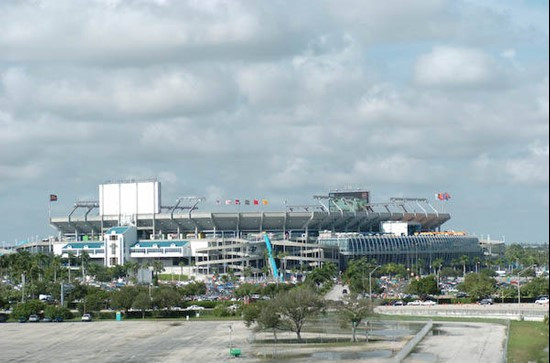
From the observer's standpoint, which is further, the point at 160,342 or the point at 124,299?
the point at 124,299

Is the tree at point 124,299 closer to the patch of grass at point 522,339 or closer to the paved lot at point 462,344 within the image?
the paved lot at point 462,344

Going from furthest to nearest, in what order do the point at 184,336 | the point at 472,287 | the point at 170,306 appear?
the point at 472,287 < the point at 170,306 < the point at 184,336

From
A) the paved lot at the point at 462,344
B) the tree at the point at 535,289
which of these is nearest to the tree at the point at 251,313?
the paved lot at the point at 462,344

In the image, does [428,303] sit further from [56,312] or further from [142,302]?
[56,312]

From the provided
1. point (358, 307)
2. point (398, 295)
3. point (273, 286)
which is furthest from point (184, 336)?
point (398, 295)

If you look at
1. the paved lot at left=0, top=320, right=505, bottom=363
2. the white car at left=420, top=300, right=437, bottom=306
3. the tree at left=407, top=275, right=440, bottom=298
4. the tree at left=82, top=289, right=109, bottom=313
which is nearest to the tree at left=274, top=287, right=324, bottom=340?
the paved lot at left=0, top=320, right=505, bottom=363

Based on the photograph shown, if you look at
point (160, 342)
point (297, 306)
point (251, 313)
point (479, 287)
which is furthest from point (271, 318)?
point (479, 287)

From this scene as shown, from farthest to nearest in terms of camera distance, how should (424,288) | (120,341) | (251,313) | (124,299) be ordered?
(424,288) < (124,299) < (251,313) < (120,341)

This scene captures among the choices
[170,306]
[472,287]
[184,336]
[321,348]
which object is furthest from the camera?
[472,287]

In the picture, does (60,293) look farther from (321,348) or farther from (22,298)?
(321,348)
